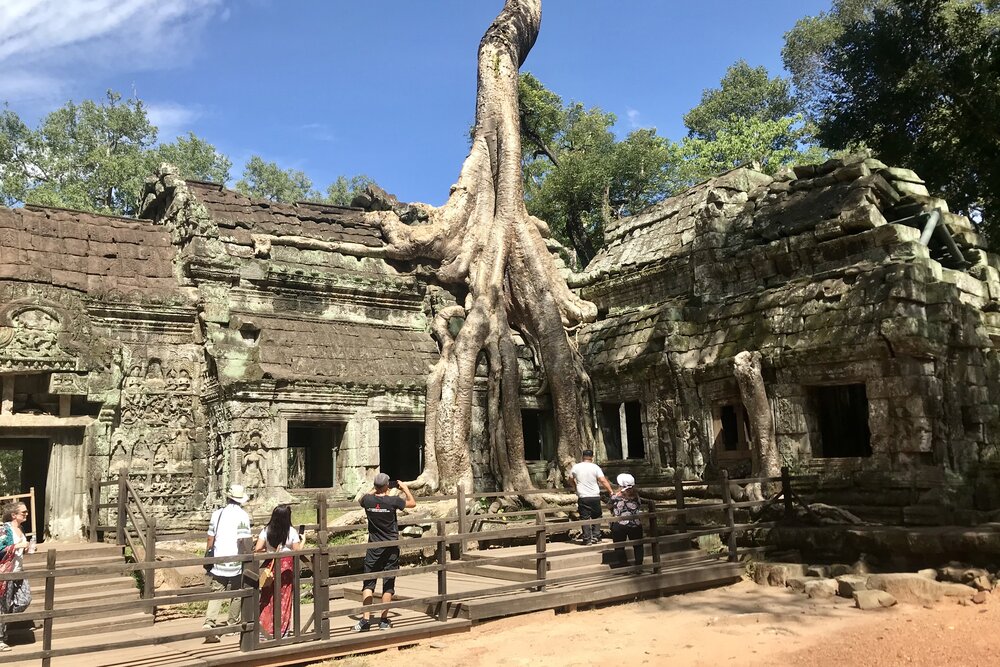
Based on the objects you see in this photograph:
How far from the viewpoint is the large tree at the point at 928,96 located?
456 inches

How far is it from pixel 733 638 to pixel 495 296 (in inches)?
319

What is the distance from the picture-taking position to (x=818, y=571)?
9.01m

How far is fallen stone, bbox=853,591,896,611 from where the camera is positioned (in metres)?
7.83

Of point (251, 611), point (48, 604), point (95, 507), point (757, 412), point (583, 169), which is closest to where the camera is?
point (48, 604)

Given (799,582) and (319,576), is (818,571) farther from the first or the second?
(319,576)

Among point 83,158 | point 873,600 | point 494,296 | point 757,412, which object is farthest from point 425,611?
point 83,158

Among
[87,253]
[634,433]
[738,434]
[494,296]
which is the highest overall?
[87,253]

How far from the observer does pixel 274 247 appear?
1366 cm

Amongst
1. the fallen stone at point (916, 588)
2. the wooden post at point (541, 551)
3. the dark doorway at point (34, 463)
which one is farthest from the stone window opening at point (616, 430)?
the dark doorway at point (34, 463)

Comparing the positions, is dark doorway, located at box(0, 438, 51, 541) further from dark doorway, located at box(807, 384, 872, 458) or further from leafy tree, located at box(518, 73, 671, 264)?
leafy tree, located at box(518, 73, 671, 264)

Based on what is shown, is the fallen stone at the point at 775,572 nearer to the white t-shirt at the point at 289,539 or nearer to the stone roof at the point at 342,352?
the white t-shirt at the point at 289,539

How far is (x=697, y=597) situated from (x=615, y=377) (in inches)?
261

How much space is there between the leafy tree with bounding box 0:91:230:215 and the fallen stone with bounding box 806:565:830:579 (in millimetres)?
25981

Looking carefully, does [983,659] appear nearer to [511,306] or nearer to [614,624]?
[614,624]
